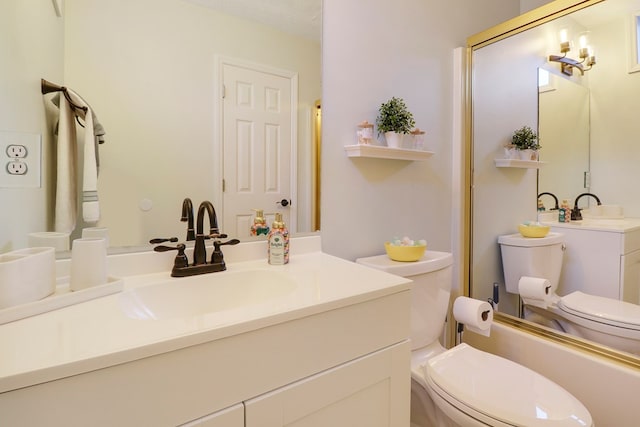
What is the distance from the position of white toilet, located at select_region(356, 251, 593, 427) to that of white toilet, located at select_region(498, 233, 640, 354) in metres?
0.56

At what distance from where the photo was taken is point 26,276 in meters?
0.70

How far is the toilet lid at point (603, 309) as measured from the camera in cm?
140

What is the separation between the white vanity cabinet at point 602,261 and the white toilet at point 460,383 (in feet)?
2.57

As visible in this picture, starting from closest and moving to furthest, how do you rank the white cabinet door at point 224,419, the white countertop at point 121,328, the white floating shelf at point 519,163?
the white countertop at point 121,328 → the white cabinet door at point 224,419 → the white floating shelf at point 519,163

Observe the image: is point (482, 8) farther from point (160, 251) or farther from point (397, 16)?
point (160, 251)

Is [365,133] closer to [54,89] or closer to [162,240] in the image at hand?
[162,240]

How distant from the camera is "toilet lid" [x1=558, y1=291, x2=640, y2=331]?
140 cm

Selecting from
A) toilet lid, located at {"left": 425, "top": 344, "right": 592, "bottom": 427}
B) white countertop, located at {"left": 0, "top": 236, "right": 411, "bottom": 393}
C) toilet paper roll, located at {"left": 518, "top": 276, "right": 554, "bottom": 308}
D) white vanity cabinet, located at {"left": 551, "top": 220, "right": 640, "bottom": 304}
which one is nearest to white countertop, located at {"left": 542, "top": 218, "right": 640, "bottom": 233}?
white vanity cabinet, located at {"left": 551, "top": 220, "right": 640, "bottom": 304}

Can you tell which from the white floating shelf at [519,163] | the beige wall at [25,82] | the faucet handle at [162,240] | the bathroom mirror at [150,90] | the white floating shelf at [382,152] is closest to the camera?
the beige wall at [25,82]

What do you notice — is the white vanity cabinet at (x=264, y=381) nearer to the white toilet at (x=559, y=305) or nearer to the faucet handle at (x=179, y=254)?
the faucet handle at (x=179, y=254)

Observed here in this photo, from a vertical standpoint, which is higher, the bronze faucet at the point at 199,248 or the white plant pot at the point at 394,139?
the white plant pot at the point at 394,139

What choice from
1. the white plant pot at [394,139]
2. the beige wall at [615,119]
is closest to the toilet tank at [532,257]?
the beige wall at [615,119]

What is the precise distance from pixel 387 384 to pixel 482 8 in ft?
7.32

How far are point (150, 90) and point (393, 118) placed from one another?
97cm
